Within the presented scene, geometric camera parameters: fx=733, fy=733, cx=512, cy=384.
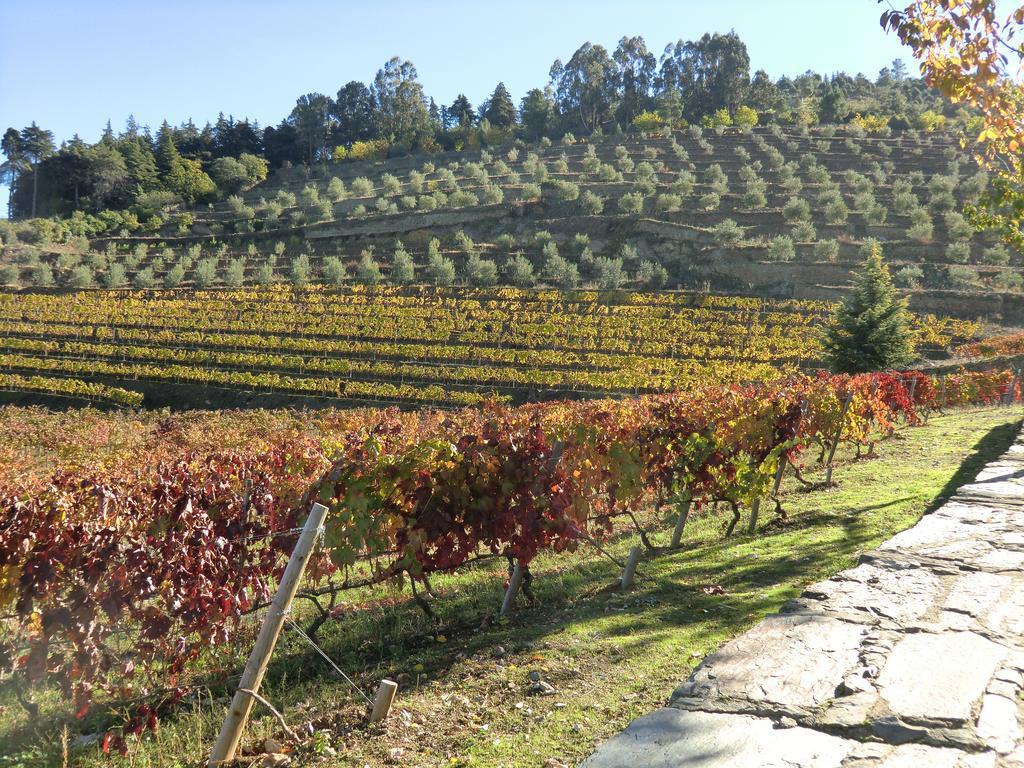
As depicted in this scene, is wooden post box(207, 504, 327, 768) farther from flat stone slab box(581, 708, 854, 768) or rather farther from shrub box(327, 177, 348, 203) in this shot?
shrub box(327, 177, 348, 203)

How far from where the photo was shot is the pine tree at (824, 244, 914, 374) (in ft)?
61.5

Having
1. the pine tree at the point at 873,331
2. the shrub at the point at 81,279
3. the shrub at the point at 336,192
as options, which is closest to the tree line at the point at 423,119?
the shrub at the point at 336,192

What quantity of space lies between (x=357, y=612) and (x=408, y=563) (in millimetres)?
1145

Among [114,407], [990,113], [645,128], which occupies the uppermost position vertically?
[645,128]

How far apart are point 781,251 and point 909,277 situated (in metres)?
5.18

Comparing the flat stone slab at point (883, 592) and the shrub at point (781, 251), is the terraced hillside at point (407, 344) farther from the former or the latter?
the flat stone slab at point (883, 592)

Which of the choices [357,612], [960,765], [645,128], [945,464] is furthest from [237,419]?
[645,128]

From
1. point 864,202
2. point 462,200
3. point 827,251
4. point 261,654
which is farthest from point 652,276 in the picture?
point 261,654

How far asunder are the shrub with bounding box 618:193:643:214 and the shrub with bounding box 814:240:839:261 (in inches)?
411

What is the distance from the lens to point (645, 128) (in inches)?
2751

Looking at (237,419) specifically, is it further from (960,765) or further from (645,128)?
(645,128)

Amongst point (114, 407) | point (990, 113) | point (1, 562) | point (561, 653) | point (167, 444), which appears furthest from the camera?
point (114, 407)

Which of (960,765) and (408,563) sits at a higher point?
(960,765)

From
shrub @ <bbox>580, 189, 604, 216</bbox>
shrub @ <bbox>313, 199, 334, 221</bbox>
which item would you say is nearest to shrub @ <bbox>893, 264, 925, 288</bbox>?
shrub @ <bbox>580, 189, 604, 216</bbox>
